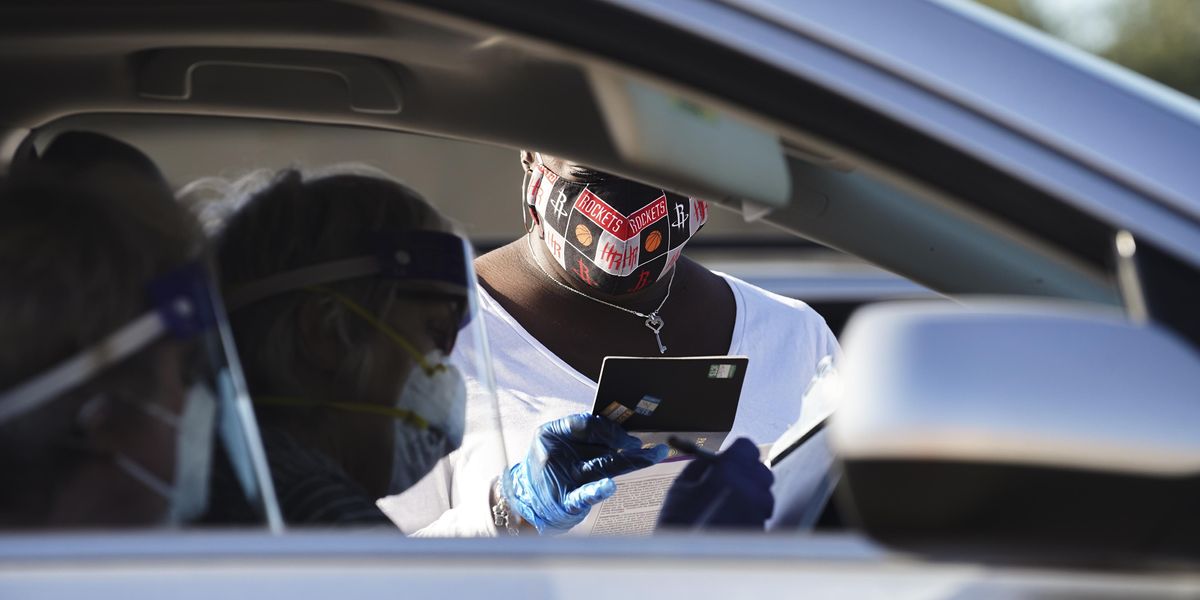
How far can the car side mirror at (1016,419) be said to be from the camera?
3.55ft

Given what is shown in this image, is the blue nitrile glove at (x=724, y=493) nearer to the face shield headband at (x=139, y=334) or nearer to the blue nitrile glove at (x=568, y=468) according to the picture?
the face shield headband at (x=139, y=334)

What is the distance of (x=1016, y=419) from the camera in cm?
109

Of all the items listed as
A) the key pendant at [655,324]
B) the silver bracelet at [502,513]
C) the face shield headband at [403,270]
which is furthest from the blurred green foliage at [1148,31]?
the face shield headband at [403,270]

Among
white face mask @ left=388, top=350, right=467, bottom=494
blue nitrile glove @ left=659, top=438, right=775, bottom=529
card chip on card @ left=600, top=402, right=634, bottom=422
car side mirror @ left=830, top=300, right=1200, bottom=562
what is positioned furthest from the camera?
card chip on card @ left=600, top=402, right=634, bottom=422

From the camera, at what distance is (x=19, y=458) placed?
131 cm

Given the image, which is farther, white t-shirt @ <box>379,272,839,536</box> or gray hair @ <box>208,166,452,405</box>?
white t-shirt @ <box>379,272,839,536</box>

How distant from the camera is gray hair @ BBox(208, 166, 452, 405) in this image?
1831 mm

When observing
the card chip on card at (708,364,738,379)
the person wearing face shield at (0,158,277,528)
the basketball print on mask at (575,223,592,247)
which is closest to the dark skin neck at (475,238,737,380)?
the basketball print on mask at (575,223,592,247)

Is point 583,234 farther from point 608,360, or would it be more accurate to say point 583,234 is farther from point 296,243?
point 296,243

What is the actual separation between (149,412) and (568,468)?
4.03 feet

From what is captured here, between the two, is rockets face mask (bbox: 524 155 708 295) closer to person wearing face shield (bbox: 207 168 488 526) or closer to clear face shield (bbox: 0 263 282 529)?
person wearing face shield (bbox: 207 168 488 526)

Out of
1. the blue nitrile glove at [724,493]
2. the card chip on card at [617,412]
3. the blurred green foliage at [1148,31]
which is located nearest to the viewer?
the blue nitrile glove at [724,493]

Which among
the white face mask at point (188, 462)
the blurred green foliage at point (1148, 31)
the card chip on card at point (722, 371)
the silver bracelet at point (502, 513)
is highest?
the white face mask at point (188, 462)

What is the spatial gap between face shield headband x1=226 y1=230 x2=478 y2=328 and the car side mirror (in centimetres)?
97
